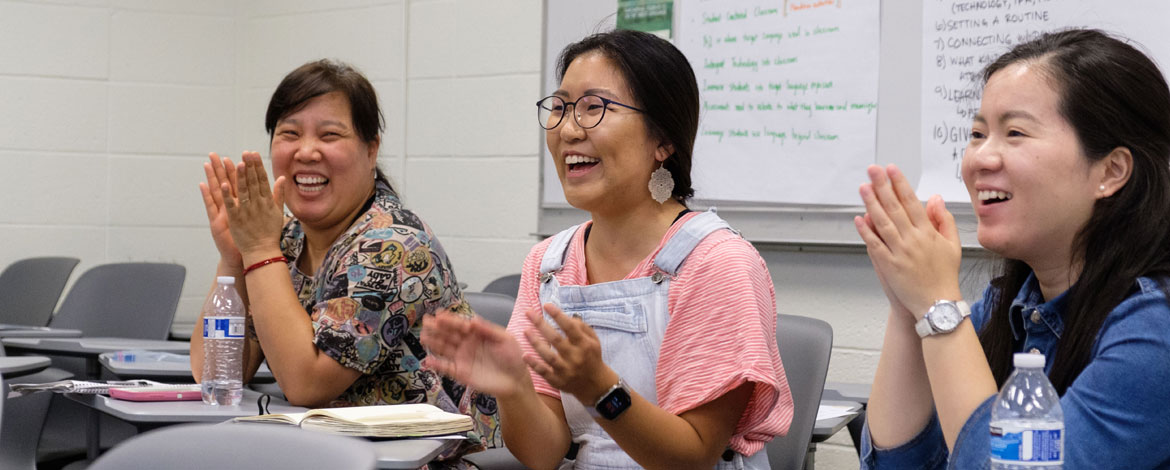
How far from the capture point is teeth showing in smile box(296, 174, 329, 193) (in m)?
2.30

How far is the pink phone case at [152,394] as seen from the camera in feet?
6.55

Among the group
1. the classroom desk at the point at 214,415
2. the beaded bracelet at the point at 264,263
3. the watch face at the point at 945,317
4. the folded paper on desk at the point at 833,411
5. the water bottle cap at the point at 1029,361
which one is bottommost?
the folded paper on desk at the point at 833,411

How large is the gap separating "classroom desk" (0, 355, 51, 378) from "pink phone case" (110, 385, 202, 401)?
45 cm

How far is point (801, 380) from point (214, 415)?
103 cm

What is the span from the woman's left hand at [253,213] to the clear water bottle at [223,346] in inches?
4.9

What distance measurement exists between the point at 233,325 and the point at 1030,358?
1552mm

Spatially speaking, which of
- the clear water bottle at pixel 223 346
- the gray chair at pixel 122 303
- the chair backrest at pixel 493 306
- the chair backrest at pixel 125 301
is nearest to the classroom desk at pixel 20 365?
the clear water bottle at pixel 223 346

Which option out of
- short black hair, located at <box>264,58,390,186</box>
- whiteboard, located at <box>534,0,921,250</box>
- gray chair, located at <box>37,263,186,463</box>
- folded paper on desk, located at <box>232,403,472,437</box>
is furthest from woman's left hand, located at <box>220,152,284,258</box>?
gray chair, located at <box>37,263,186,463</box>

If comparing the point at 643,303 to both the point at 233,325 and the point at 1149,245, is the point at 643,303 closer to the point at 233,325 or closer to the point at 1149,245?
the point at 1149,245

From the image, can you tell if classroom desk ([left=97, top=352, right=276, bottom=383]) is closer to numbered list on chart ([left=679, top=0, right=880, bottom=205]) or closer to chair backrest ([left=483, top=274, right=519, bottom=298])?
chair backrest ([left=483, top=274, right=519, bottom=298])

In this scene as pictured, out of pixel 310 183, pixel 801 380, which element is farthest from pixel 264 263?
pixel 801 380

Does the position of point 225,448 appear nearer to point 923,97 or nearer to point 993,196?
point 993,196

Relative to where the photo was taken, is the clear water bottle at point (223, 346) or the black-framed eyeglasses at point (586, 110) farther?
the clear water bottle at point (223, 346)

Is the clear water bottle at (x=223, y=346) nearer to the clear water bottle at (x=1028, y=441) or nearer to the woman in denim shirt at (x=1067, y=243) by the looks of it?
the woman in denim shirt at (x=1067, y=243)
